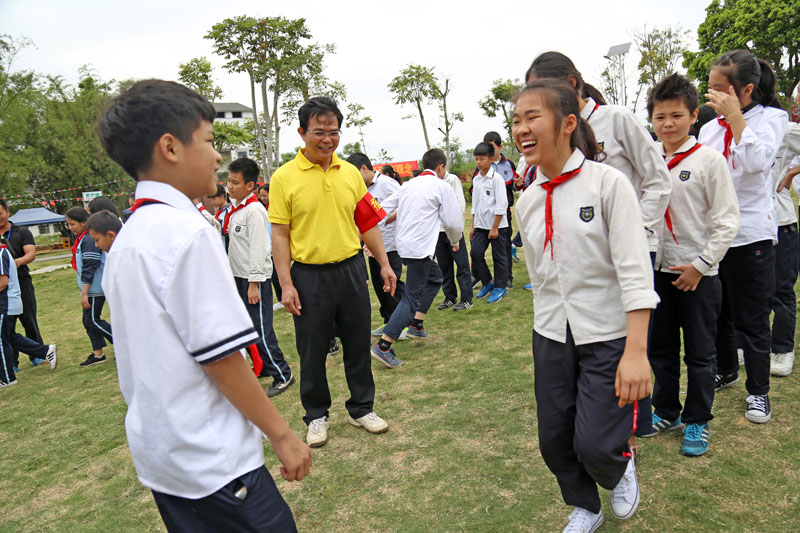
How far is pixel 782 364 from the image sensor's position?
12.1ft

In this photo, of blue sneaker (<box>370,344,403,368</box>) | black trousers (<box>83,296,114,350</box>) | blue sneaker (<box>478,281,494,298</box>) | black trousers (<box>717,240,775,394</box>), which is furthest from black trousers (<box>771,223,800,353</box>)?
black trousers (<box>83,296,114,350</box>)

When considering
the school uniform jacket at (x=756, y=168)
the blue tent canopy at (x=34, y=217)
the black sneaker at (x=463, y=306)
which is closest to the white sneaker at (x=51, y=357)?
the black sneaker at (x=463, y=306)

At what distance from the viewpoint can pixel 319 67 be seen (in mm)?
29234

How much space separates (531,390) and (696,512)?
1.60 meters

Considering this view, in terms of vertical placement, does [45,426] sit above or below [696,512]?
below

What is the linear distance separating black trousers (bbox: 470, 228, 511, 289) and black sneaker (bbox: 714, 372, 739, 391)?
12.3 ft

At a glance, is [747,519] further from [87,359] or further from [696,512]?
[87,359]

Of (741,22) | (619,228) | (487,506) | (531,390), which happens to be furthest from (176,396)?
(741,22)

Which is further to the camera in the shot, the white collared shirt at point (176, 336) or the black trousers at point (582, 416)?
the black trousers at point (582, 416)

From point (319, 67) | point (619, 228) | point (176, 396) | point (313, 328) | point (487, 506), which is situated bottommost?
point (487, 506)

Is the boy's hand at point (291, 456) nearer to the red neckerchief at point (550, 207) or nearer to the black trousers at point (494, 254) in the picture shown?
the red neckerchief at point (550, 207)

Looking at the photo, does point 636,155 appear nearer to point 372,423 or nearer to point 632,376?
point 632,376

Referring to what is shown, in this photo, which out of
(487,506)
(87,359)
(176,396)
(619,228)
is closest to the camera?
(176,396)

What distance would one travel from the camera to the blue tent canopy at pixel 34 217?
27.6 metres
